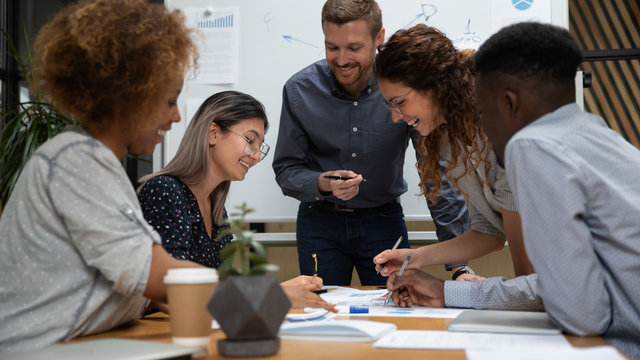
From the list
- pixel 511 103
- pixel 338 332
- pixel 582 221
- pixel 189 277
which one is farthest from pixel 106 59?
pixel 582 221

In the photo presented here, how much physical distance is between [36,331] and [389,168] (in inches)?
71.9

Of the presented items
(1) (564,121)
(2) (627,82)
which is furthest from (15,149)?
(2) (627,82)

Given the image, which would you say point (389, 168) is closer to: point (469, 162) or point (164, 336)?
point (469, 162)

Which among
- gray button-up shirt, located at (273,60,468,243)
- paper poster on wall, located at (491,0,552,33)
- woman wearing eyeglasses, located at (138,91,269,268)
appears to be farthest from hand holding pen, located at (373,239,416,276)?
paper poster on wall, located at (491,0,552,33)

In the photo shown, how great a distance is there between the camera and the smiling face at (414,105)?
192cm

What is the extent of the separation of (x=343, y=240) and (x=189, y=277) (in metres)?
1.63

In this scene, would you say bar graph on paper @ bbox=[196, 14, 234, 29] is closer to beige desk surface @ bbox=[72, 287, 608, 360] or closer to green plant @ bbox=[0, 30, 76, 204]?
green plant @ bbox=[0, 30, 76, 204]

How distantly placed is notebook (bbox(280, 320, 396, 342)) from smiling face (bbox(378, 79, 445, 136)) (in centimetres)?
93

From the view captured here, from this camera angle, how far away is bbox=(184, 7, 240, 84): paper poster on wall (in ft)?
10.5

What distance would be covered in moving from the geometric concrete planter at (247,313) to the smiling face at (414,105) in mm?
1126

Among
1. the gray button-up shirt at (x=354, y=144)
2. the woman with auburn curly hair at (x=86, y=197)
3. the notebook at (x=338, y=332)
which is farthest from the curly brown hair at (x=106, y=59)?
the gray button-up shirt at (x=354, y=144)

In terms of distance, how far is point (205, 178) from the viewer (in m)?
2.15

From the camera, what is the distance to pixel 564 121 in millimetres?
1182

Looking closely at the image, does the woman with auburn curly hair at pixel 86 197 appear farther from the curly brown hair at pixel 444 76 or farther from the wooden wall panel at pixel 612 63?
the wooden wall panel at pixel 612 63
